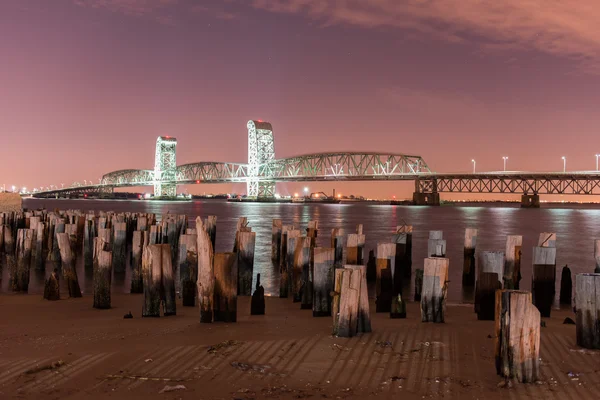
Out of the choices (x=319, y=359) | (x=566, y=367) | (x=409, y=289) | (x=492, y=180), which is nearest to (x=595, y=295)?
(x=566, y=367)

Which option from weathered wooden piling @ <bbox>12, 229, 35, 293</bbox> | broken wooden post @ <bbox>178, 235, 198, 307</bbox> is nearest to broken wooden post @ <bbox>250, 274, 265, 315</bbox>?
broken wooden post @ <bbox>178, 235, 198, 307</bbox>

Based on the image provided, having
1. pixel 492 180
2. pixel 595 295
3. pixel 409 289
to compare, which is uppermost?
pixel 492 180

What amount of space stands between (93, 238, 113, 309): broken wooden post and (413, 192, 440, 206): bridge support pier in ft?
417

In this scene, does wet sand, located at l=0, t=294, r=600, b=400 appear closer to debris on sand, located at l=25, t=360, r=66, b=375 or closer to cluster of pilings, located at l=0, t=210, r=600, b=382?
debris on sand, located at l=25, t=360, r=66, b=375

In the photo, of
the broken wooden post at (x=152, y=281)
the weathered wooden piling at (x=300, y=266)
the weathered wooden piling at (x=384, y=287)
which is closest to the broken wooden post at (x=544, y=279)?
the weathered wooden piling at (x=384, y=287)

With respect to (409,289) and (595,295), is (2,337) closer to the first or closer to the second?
(595,295)

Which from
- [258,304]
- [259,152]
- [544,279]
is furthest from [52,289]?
[259,152]

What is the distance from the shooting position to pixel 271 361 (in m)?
5.21

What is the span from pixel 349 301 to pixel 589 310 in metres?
2.36

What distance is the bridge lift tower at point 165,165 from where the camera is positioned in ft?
568

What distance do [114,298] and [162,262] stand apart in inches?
116

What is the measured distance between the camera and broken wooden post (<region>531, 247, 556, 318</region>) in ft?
28.4

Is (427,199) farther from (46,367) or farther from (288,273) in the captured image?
(46,367)

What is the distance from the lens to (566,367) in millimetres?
5102
